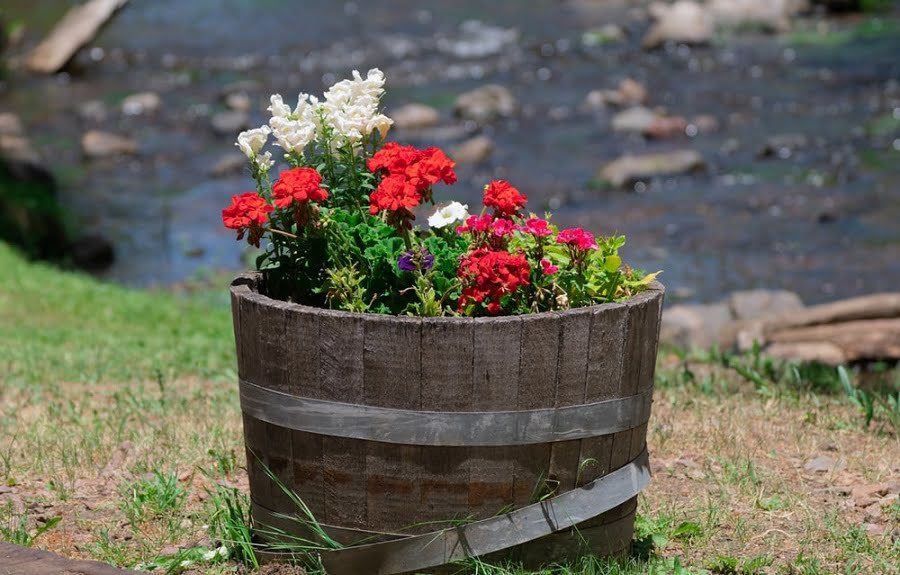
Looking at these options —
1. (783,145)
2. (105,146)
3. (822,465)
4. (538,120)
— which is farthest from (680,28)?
(822,465)

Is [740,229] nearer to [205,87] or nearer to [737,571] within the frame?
[737,571]

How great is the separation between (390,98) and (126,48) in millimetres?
6791

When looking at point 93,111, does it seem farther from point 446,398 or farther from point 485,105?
point 446,398

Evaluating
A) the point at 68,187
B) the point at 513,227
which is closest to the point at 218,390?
the point at 513,227

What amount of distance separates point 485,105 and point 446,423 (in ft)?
47.9

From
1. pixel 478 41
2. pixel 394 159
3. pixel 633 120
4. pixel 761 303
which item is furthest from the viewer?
pixel 478 41

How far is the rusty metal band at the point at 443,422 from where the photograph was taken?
3467mm

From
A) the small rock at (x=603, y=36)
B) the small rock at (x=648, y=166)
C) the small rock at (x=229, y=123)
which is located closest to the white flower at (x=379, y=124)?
the small rock at (x=648, y=166)

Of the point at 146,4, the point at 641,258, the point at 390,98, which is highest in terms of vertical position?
the point at 146,4

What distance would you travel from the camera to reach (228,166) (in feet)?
51.6

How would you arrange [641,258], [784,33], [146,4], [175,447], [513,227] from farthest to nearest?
[146,4], [784,33], [641,258], [175,447], [513,227]

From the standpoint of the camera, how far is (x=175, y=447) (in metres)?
5.19

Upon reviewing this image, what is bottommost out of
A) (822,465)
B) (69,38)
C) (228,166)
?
(822,465)

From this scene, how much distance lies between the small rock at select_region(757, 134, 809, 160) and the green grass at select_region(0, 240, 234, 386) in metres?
8.08
